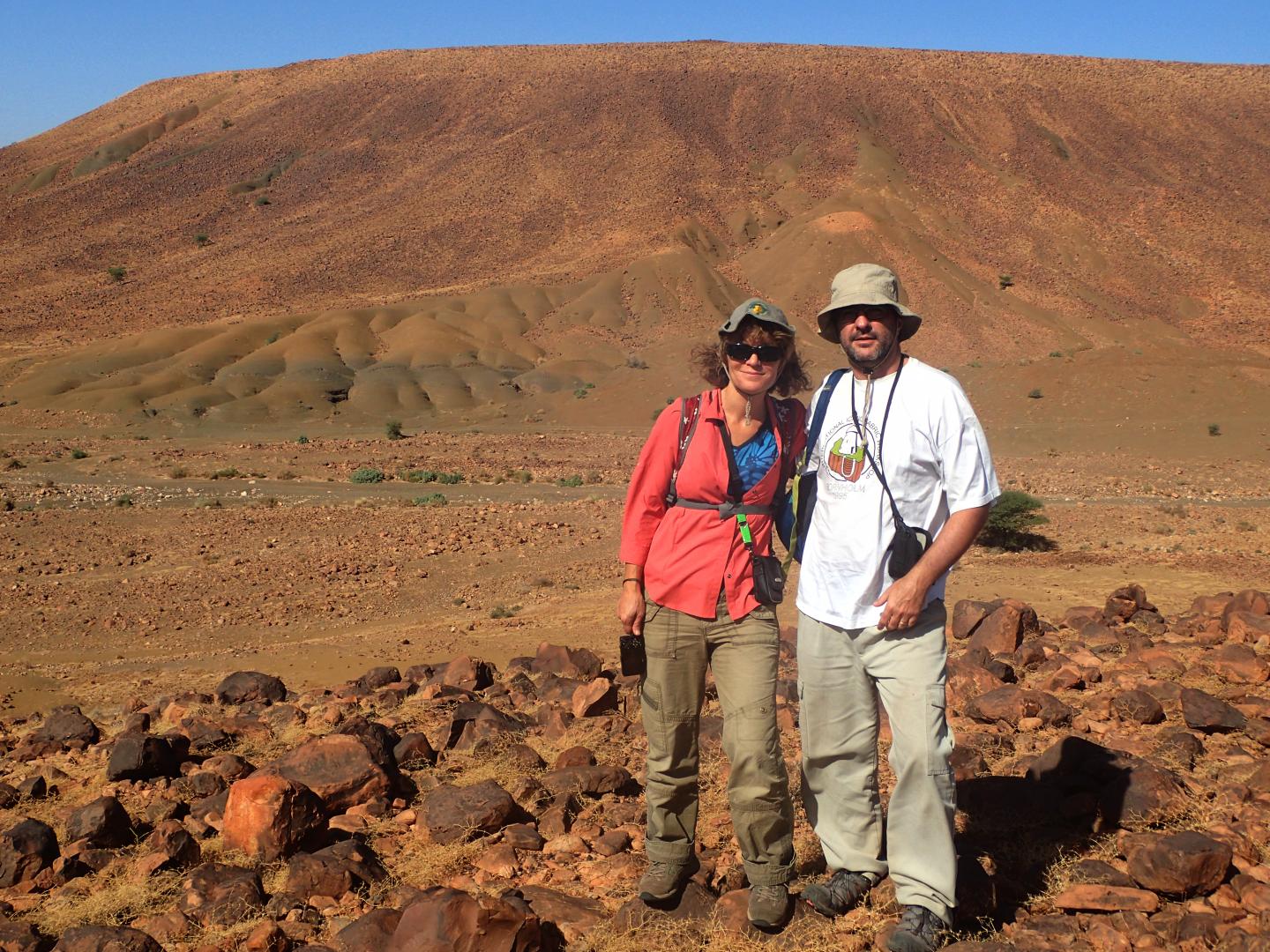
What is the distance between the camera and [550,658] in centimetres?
784

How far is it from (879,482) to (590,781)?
238 cm

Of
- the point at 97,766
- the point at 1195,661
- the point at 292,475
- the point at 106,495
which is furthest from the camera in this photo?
the point at 292,475

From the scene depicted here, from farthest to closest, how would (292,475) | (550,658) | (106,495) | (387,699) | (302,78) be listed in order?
(302,78) < (292,475) < (106,495) < (550,658) < (387,699)

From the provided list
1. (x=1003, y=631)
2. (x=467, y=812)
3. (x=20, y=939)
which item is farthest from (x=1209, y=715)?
(x=20, y=939)

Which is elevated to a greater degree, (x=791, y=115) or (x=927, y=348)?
(x=791, y=115)

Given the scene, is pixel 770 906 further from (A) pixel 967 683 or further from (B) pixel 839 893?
(A) pixel 967 683

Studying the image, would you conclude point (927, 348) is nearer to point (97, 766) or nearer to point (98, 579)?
point (98, 579)

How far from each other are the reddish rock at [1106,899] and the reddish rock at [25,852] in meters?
3.95

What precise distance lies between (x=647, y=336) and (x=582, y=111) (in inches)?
1158

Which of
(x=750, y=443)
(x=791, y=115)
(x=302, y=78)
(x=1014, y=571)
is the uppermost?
(x=302, y=78)

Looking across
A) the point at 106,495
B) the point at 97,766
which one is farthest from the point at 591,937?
the point at 106,495

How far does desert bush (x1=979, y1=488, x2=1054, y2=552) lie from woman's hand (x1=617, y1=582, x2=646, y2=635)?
10.7m

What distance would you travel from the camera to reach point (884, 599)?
3.40m

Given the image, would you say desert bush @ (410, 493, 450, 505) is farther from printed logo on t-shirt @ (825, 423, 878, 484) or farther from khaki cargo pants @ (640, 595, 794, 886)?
printed logo on t-shirt @ (825, 423, 878, 484)
